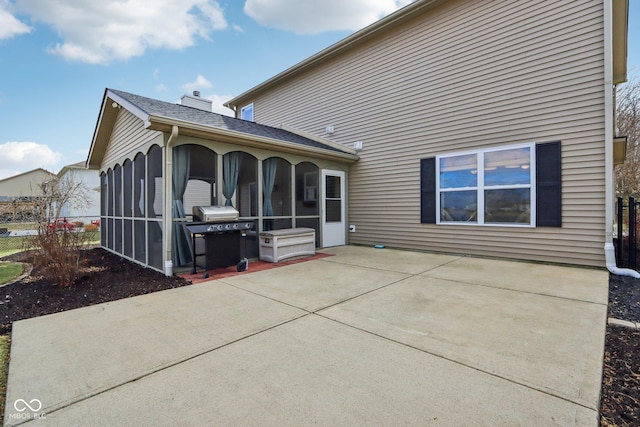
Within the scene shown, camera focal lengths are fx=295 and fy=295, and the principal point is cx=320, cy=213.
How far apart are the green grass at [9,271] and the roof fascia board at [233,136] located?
11.9 feet

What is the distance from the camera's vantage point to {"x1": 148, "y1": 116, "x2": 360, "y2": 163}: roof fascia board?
4664 millimetres

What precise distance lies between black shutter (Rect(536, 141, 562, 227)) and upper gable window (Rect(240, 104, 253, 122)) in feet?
33.6

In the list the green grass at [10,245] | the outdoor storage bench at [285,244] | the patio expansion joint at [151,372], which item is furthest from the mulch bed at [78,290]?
the green grass at [10,245]

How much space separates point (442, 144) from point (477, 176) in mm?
1080

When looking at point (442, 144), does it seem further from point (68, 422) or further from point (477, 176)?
point (68, 422)

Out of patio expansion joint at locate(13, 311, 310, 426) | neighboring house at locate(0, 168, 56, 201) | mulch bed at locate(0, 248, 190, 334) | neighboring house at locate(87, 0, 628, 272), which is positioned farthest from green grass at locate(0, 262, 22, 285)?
neighboring house at locate(0, 168, 56, 201)

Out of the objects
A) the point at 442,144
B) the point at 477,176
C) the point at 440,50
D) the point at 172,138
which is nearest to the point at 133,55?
the point at 172,138

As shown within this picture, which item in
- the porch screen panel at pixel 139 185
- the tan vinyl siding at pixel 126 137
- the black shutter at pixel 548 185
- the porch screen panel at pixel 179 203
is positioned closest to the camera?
A: the porch screen panel at pixel 179 203

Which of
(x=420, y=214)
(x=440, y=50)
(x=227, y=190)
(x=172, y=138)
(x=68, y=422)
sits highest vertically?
(x=440, y=50)

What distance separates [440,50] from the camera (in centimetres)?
678

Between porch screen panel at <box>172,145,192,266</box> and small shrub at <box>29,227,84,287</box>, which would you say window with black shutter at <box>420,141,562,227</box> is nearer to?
porch screen panel at <box>172,145,192,266</box>

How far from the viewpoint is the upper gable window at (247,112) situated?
12.4 meters

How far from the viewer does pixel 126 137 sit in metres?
6.54

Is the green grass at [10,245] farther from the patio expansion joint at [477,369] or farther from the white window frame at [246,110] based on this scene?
the patio expansion joint at [477,369]
